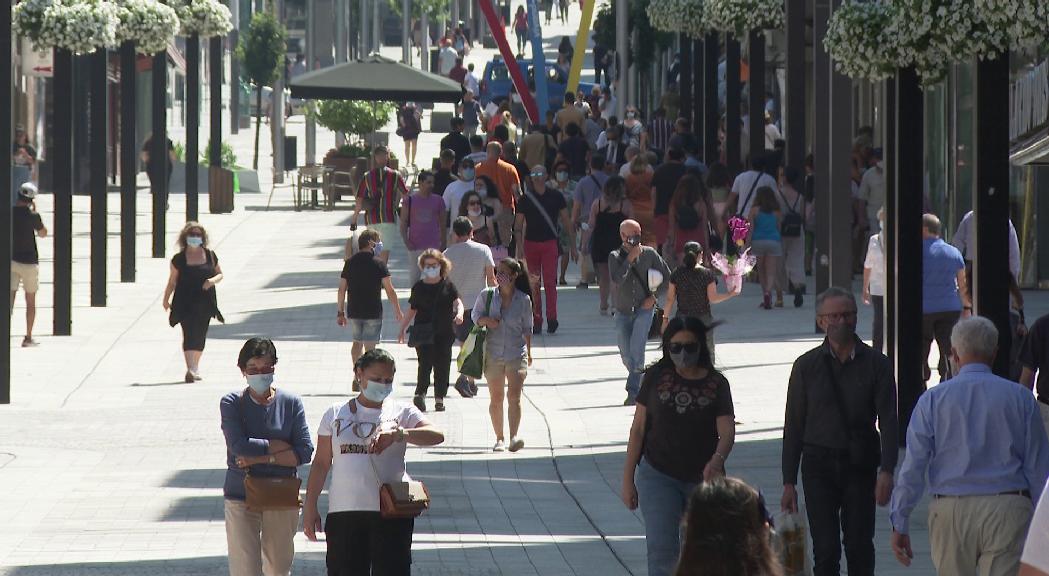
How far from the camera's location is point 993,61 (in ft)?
39.5

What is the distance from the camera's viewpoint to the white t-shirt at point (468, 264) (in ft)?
61.2

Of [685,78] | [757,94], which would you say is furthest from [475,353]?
[685,78]

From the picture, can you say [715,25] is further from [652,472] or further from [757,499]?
[757,499]

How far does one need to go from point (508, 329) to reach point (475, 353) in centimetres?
28

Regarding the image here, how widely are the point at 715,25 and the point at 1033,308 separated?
21.8 ft

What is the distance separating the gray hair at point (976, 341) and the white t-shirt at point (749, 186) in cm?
1503

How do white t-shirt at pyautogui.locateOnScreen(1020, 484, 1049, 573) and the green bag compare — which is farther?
the green bag

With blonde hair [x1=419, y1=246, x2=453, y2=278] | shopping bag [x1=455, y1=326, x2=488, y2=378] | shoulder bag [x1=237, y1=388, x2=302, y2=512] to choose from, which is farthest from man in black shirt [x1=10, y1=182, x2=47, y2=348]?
shoulder bag [x1=237, y1=388, x2=302, y2=512]

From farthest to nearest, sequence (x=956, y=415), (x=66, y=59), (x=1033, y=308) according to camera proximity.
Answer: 1. (x=1033, y=308)
2. (x=66, y=59)
3. (x=956, y=415)

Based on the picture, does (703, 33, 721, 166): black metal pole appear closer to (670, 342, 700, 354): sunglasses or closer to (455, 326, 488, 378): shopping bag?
(455, 326, 488, 378): shopping bag

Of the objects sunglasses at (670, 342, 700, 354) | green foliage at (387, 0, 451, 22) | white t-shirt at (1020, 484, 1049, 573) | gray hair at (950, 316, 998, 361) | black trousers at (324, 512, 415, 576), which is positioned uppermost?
green foliage at (387, 0, 451, 22)

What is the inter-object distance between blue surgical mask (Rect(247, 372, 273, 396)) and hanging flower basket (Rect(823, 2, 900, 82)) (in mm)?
5172

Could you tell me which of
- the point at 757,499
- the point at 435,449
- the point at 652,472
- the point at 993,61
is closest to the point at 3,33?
the point at 435,449

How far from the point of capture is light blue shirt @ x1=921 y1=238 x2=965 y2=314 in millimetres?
15578
